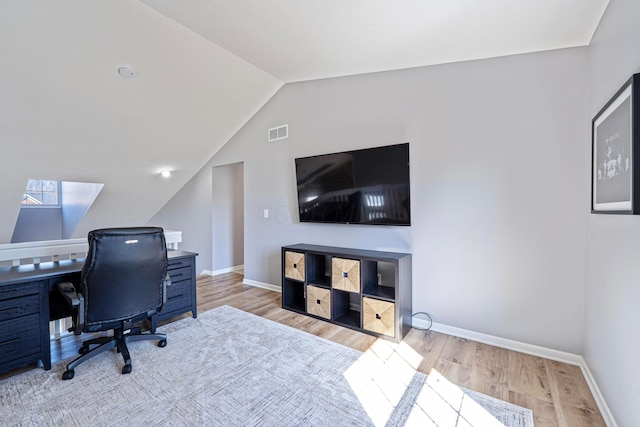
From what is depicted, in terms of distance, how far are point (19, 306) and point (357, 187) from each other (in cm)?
293

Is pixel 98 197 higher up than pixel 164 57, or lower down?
lower down

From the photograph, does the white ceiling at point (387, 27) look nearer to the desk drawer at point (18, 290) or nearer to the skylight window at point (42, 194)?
the desk drawer at point (18, 290)

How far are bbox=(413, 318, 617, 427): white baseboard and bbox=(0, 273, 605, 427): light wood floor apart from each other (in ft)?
0.13

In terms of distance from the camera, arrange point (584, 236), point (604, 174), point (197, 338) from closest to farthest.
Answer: point (604, 174), point (584, 236), point (197, 338)

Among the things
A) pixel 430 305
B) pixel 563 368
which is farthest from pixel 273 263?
pixel 563 368

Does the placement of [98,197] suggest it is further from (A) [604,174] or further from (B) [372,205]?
(A) [604,174]

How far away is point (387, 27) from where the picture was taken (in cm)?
207

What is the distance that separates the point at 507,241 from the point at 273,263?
2891 millimetres

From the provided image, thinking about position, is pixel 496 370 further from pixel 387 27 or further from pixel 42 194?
pixel 42 194

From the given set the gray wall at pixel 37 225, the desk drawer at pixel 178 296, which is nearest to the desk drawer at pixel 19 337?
the desk drawer at pixel 178 296

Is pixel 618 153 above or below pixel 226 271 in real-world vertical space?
above

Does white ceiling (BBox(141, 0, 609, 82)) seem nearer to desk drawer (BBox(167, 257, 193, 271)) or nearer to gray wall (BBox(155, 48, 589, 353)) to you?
gray wall (BBox(155, 48, 589, 353))

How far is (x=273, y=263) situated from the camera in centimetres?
414

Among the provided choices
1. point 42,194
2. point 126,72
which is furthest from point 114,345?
point 42,194
